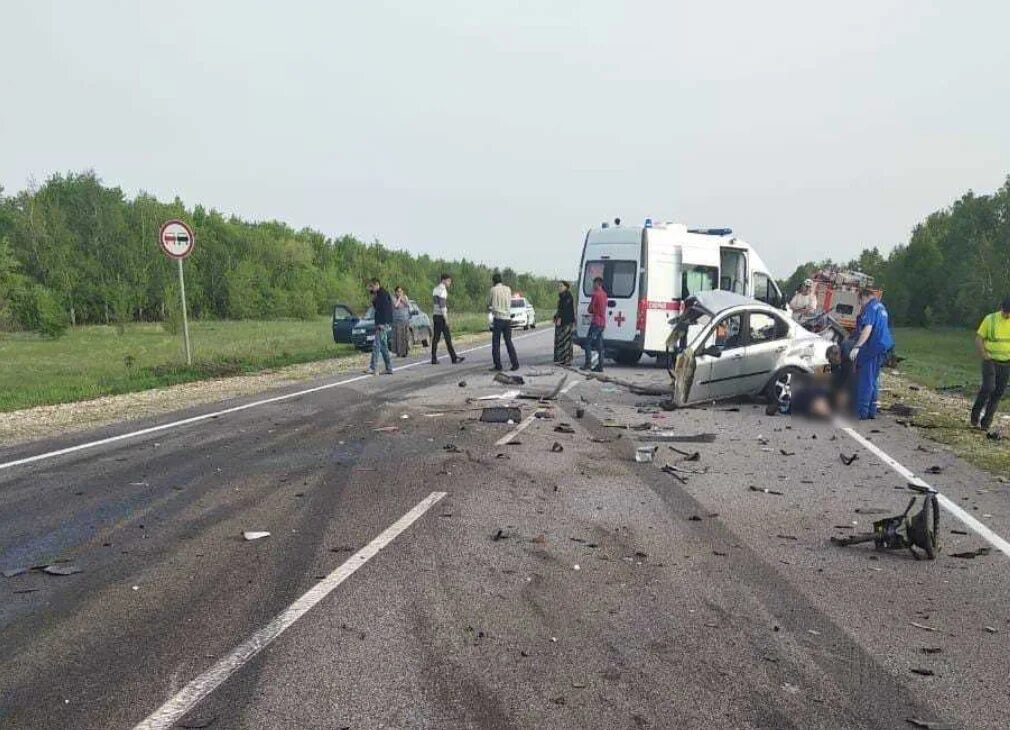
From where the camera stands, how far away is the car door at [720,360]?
1132cm

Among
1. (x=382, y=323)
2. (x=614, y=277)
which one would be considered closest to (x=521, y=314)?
(x=614, y=277)

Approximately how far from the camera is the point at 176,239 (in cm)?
1593

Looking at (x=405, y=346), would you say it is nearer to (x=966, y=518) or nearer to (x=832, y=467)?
(x=832, y=467)

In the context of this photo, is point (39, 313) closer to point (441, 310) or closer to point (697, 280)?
point (441, 310)

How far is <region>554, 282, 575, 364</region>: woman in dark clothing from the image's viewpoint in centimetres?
1700

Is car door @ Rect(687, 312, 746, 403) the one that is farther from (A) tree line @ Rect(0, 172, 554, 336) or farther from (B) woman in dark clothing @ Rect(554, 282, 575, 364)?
(A) tree line @ Rect(0, 172, 554, 336)

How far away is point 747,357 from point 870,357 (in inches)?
68.0

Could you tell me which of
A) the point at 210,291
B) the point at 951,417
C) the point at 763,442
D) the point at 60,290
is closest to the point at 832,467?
the point at 763,442

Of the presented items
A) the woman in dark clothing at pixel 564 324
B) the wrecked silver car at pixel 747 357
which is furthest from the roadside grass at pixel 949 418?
the woman in dark clothing at pixel 564 324

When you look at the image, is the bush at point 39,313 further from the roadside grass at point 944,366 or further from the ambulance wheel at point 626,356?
the roadside grass at point 944,366

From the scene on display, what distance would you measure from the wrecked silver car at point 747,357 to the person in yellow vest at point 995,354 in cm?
208

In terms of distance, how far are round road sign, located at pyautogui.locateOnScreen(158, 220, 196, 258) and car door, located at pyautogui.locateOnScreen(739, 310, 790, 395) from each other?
11.5m

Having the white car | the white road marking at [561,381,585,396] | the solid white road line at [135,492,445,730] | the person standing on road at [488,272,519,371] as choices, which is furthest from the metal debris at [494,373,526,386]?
the white car

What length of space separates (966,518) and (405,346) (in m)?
16.7
